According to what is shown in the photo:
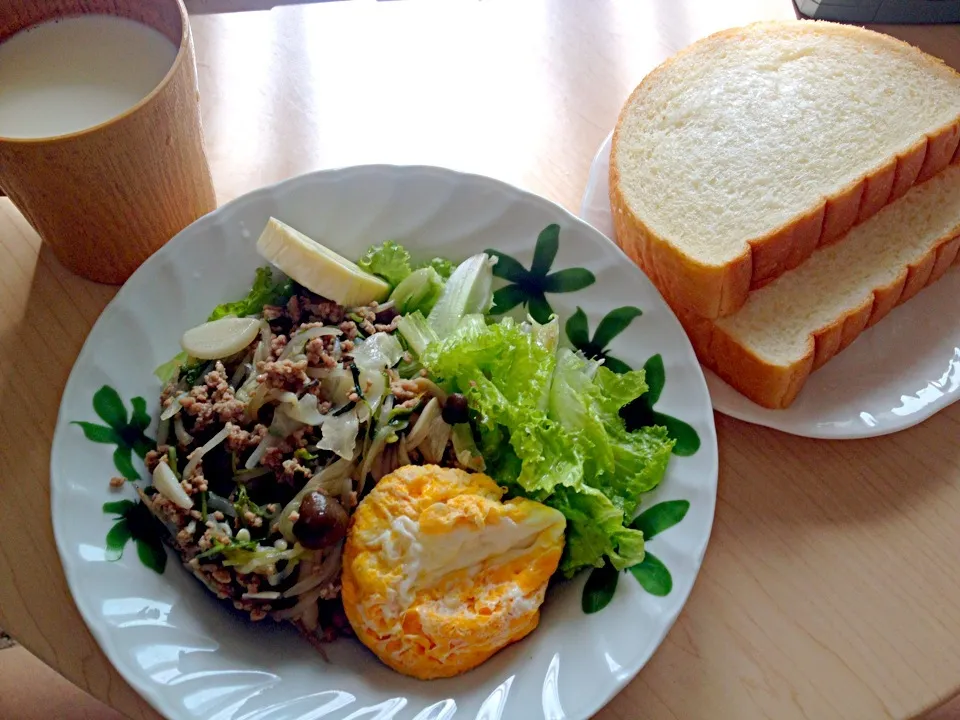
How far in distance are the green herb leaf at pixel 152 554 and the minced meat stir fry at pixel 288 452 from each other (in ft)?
0.08

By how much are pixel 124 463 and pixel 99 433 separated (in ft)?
0.19

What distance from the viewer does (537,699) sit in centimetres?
105

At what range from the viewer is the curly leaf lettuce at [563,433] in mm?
1161

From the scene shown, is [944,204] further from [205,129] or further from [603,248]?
[205,129]

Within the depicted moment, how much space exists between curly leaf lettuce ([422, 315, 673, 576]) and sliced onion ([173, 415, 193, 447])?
0.38m

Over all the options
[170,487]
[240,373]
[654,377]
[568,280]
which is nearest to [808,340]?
[654,377]

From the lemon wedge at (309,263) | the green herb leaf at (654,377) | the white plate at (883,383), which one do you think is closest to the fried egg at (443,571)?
the green herb leaf at (654,377)

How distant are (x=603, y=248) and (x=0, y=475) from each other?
1.05 meters

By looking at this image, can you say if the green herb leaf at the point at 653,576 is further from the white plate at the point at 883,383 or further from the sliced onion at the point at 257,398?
the sliced onion at the point at 257,398

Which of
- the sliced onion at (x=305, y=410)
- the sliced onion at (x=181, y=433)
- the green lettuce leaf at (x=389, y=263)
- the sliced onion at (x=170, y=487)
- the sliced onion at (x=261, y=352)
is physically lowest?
the sliced onion at (x=170, y=487)

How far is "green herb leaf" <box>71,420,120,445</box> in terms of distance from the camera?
1217 millimetres

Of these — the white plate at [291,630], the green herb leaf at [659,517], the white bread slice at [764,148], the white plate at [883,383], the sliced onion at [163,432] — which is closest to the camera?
the white plate at [291,630]

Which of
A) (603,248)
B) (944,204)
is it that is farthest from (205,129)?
(944,204)

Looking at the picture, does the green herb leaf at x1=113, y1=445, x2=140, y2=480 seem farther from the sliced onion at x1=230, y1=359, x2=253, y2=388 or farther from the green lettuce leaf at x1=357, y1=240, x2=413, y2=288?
the green lettuce leaf at x1=357, y1=240, x2=413, y2=288
